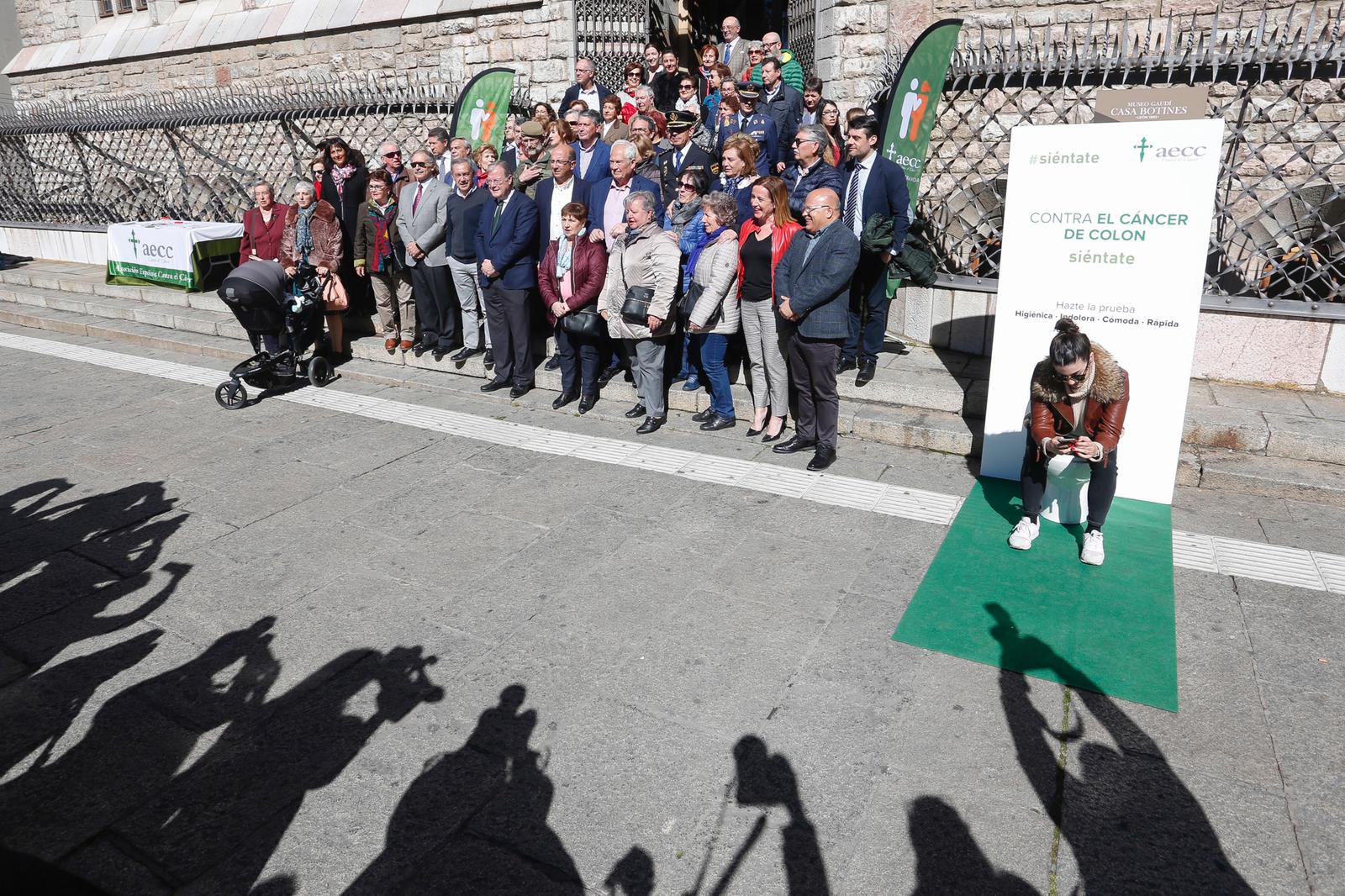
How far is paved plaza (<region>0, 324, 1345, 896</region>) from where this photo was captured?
10.2 ft

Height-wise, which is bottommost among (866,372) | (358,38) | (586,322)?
(866,372)

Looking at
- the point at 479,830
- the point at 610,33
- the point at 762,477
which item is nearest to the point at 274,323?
the point at 762,477

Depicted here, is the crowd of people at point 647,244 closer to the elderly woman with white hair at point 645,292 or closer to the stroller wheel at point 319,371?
Result: the elderly woman with white hair at point 645,292

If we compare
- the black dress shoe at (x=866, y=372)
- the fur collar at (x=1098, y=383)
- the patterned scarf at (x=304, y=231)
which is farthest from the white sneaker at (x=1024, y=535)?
the patterned scarf at (x=304, y=231)

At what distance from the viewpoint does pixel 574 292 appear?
292 inches

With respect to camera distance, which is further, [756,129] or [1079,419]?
[756,129]

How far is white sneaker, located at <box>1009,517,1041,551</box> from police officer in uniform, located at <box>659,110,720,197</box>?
4421 millimetres

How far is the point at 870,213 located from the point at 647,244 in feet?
6.00

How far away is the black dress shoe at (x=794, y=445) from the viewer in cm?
683

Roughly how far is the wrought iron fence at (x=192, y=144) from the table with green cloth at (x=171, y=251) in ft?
4.42

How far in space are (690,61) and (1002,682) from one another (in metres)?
14.0

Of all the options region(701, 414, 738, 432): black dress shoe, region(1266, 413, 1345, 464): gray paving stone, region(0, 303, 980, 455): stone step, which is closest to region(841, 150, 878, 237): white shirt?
region(0, 303, 980, 455): stone step

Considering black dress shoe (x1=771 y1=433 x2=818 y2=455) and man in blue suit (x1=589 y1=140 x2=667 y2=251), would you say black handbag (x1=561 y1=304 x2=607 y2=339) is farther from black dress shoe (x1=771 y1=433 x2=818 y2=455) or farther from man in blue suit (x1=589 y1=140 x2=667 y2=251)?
black dress shoe (x1=771 y1=433 x2=818 y2=455)

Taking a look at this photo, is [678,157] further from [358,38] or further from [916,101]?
[358,38]
